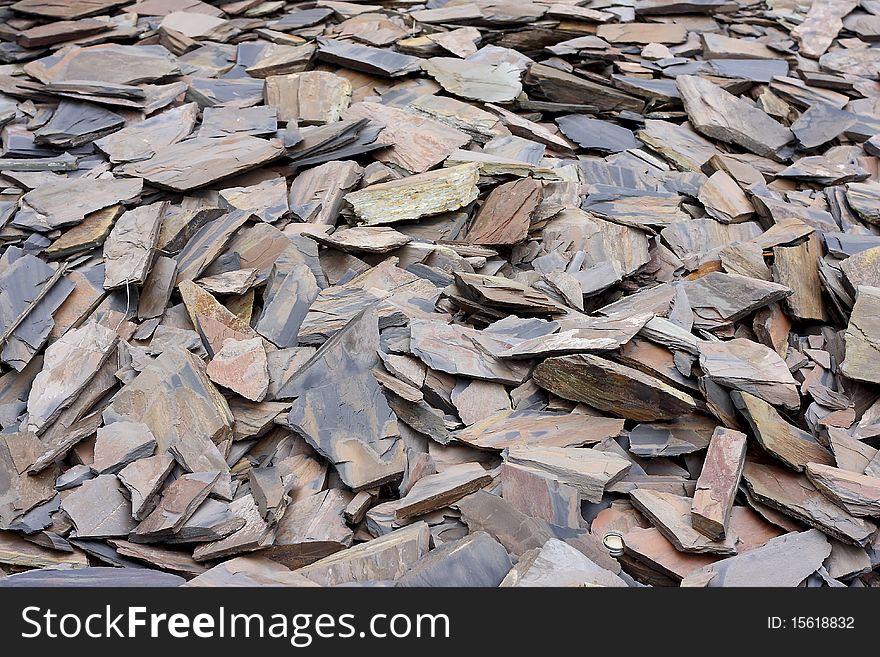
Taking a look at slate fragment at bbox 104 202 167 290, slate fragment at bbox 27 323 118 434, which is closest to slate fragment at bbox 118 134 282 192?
slate fragment at bbox 104 202 167 290

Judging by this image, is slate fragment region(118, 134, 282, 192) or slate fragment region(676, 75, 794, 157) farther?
slate fragment region(676, 75, 794, 157)

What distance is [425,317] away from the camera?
4.47 metres

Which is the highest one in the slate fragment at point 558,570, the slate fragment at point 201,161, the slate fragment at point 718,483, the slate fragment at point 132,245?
the slate fragment at point 201,161

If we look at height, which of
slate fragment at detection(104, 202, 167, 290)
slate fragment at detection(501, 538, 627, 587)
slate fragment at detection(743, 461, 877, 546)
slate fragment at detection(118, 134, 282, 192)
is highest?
slate fragment at detection(118, 134, 282, 192)

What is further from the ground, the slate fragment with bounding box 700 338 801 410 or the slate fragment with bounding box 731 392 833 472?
A: the slate fragment with bounding box 700 338 801 410

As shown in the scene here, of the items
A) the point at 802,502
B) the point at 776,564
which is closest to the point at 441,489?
the point at 776,564

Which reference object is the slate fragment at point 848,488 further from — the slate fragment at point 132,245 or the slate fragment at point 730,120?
the slate fragment at point 132,245

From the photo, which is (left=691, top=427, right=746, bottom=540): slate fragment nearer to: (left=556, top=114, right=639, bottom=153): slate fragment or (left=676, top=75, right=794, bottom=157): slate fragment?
(left=556, top=114, right=639, bottom=153): slate fragment

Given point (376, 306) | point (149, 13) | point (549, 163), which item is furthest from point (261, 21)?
point (376, 306)

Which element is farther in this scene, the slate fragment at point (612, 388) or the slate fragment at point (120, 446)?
the slate fragment at point (612, 388)

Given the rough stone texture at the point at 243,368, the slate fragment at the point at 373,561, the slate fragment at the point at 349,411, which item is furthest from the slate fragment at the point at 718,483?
the rough stone texture at the point at 243,368

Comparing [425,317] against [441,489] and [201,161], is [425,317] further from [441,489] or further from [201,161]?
[201,161]

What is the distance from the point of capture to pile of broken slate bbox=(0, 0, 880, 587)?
11.5 feet

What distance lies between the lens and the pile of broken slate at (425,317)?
3.51m
